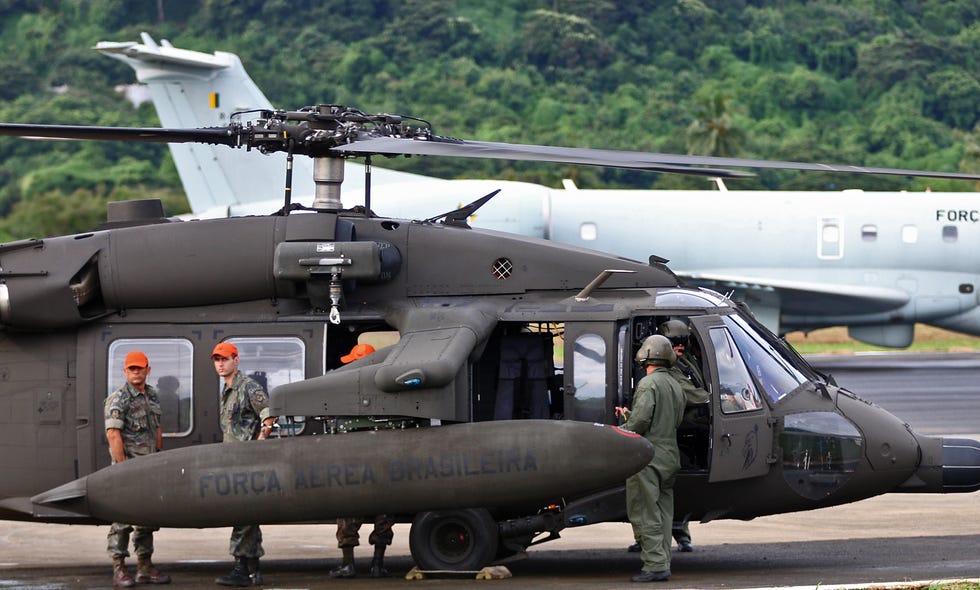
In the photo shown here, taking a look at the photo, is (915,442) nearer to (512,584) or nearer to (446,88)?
(512,584)

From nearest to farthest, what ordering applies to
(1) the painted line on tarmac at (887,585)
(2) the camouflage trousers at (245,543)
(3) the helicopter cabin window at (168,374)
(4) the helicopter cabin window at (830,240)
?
1. (1) the painted line on tarmac at (887,585)
2. (2) the camouflage trousers at (245,543)
3. (3) the helicopter cabin window at (168,374)
4. (4) the helicopter cabin window at (830,240)

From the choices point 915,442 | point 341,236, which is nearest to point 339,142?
point 341,236

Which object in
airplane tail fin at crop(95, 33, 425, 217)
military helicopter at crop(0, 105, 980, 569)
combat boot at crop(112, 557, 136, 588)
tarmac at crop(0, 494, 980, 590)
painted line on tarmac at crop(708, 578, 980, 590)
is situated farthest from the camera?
airplane tail fin at crop(95, 33, 425, 217)

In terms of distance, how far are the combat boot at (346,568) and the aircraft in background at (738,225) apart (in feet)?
53.9

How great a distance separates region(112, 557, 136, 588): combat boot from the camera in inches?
374

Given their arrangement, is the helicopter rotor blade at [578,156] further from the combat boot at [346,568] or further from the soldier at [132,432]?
the combat boot at [346,568]

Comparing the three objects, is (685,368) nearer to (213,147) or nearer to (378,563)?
(378,563)

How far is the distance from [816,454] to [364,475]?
3.20 metres

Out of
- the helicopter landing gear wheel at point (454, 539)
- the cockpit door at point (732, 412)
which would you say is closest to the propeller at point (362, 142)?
the cockpit door at point (732, 412)

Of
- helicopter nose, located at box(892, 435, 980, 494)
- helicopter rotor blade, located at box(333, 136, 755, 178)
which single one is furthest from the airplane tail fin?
helicopter nose, located at box(892, 435, 980, 494)

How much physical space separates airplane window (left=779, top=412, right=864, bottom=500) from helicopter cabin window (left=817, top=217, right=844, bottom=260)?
17.1 meters

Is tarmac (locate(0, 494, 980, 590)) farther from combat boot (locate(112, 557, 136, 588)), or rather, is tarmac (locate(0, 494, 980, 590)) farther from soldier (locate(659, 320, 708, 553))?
soldier (locate(659, 320, 708, 553))

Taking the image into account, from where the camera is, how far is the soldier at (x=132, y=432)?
9359mm

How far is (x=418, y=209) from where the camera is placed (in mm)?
25906
